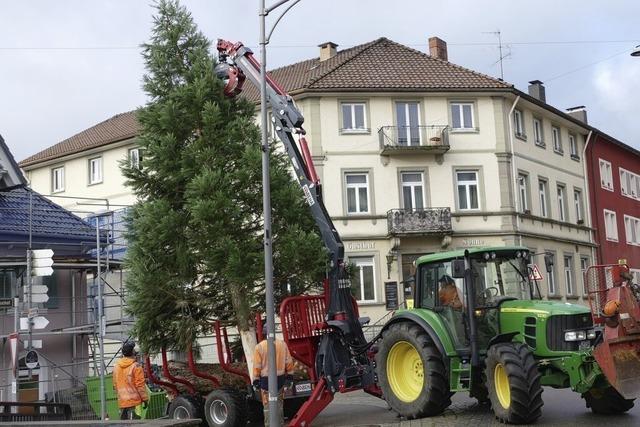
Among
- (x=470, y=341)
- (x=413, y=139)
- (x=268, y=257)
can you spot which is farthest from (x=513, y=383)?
(x=413, y=139)

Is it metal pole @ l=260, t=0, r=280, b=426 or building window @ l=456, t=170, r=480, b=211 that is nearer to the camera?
metal pole @ l=260, t=0, r=280, b=426

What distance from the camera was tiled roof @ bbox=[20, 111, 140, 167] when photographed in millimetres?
40625

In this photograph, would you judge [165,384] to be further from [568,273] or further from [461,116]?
[568,273]

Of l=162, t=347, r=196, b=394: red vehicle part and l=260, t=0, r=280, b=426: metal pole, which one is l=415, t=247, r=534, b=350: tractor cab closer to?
l=260, t=0, r=280, b=426: metal pole

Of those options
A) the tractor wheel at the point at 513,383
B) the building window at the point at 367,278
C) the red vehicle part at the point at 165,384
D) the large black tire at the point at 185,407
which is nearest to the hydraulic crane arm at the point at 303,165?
the tractor wheel at the point at 513,383

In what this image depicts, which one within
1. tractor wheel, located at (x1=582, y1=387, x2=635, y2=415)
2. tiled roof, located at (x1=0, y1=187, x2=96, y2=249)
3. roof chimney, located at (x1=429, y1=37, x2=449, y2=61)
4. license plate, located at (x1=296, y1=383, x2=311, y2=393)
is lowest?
tractor wheel, located at (x1=582, y1=387, x2=635, y2=415)

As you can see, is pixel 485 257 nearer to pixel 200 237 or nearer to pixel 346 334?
pixel 346 334

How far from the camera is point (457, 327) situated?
11828 millimetres

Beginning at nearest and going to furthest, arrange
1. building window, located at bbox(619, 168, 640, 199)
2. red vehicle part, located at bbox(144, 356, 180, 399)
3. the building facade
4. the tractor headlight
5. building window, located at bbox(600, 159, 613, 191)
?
1. the tractor headlight
2. red vehicle part, located at bbox(144, 356, 180, 399)
3. the building facade
4. building window, located at bbox(600, 159, 613, 191)
5. building window, located at bbox(619, 168, 640, 199)

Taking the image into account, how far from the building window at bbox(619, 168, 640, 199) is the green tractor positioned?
36.8 meters

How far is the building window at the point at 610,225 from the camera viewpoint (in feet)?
142

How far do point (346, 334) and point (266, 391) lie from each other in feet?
5.09

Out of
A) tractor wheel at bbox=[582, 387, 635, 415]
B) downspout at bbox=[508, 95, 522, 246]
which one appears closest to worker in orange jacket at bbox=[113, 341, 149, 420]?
tractor wheel at bbox=[582, 387, 635, 415]

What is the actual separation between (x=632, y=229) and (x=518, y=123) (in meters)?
15.1
